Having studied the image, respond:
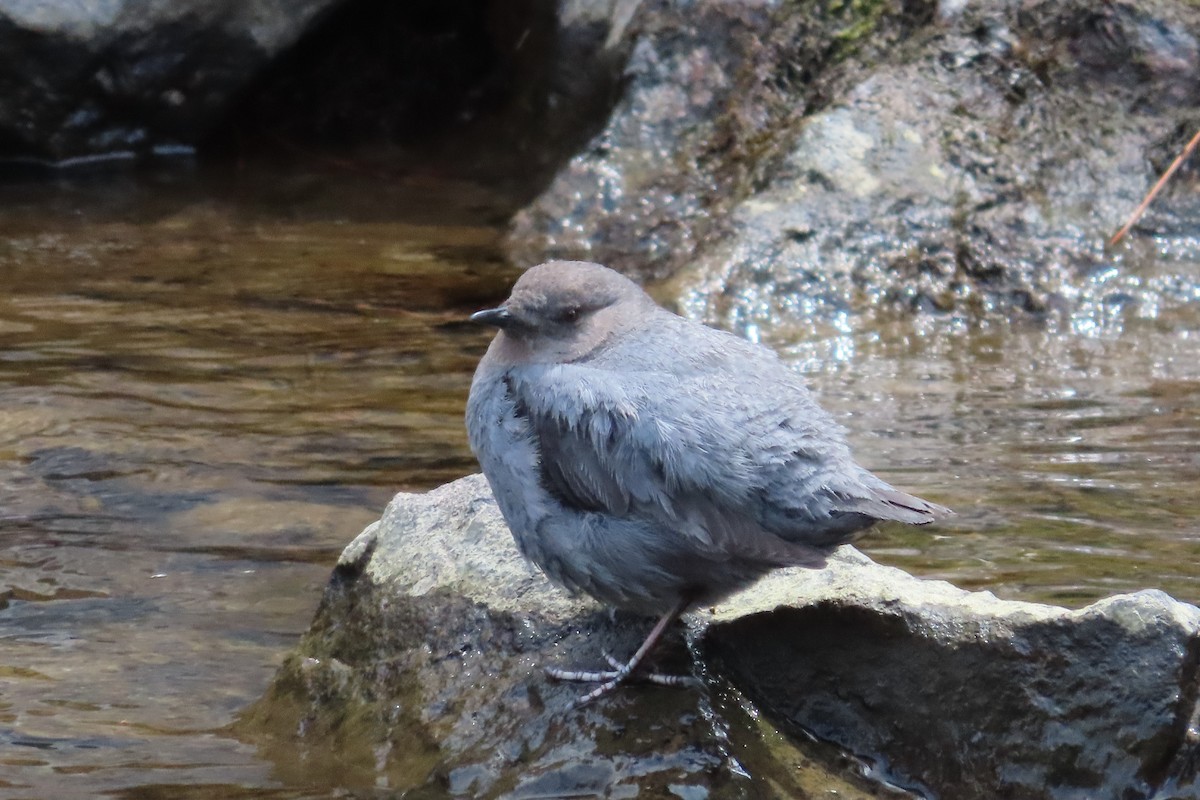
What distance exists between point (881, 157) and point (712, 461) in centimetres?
430

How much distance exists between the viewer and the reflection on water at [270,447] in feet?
11.7

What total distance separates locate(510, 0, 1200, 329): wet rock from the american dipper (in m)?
3.28

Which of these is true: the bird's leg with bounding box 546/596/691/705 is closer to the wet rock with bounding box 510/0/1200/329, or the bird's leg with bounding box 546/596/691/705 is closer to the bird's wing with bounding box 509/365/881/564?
the bird's wing with bounding box 509/365/881/564

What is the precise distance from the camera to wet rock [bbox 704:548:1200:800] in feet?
8.68

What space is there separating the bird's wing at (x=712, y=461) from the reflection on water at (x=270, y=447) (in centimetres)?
89

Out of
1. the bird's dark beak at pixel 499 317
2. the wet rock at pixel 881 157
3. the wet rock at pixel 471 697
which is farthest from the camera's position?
the wet rock at pixel 881 157

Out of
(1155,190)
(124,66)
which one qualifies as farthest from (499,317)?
(124,66)

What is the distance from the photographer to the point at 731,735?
113 inches

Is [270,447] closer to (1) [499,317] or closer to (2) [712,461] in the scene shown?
(1) [499,317]

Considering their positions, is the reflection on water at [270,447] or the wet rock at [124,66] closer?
the reflection on water at [270,447]

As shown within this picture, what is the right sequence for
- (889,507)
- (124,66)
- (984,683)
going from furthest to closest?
(124,66), (889,507), (984,683)

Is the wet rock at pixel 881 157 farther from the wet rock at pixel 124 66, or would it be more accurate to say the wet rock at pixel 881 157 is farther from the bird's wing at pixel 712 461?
the bird's wing at pixel 712 461

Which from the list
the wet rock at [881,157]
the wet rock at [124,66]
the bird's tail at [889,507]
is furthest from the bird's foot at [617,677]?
the wet rock at [124,66]

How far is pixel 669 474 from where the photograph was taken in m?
2.98
